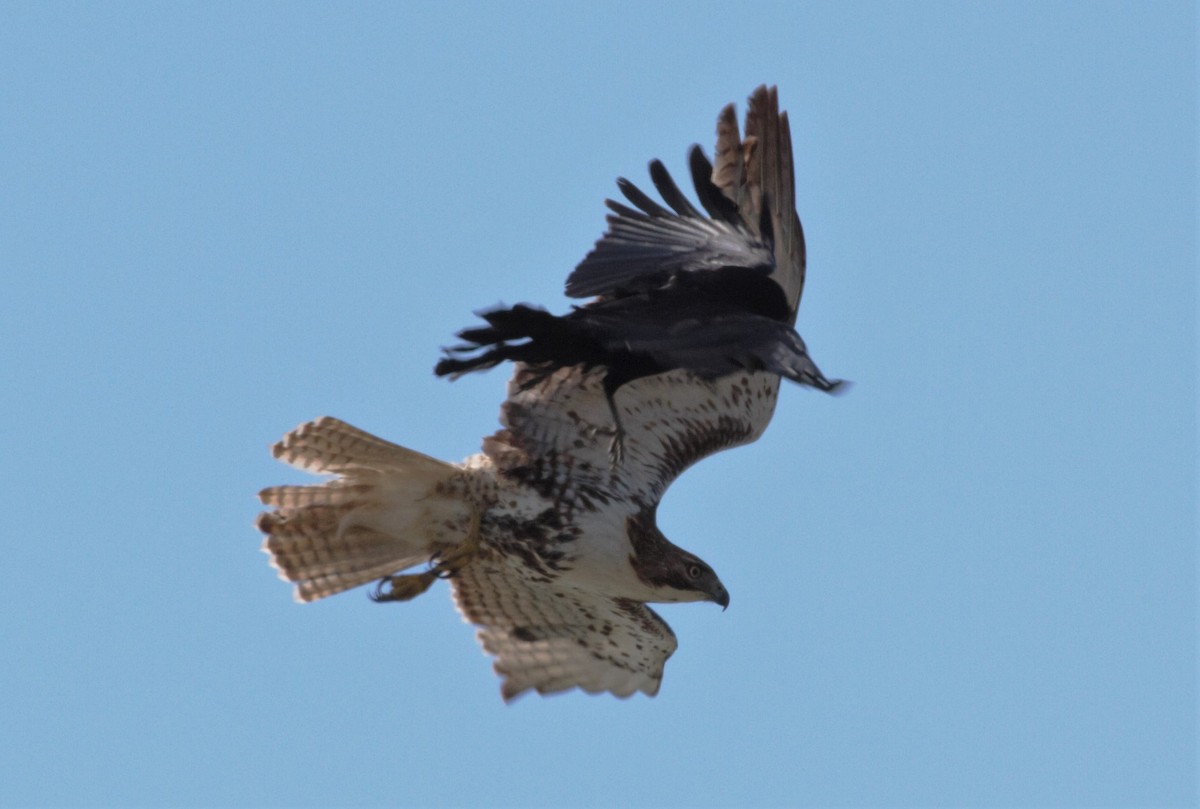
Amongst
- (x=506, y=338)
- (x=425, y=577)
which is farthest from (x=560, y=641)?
(x=506, y=338)

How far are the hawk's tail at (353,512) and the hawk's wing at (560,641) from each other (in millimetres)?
506

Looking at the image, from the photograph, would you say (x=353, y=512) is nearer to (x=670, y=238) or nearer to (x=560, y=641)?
(x=560, y=641)

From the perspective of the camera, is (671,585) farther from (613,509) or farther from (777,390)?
(777,390)

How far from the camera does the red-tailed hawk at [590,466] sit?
988 centimetres

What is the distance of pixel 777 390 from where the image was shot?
1155 centimetres

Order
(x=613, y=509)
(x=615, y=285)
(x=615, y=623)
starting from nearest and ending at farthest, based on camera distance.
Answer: (x=615, y=285) < (x=613, y=509) < (x=615, y=623)

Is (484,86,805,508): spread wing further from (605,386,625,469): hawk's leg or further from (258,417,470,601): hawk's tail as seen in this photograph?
(258,417,470,601): hawk's tail

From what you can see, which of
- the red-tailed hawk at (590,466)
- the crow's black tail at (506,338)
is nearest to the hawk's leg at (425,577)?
the red-tailed hawk at (590,466)

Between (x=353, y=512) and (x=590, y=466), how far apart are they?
A: 1413 mm

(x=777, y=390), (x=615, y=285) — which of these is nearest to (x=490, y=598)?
(x=777, y=390)

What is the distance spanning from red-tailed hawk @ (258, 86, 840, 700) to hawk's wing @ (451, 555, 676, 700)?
1 cm

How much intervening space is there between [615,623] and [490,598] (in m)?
0.74

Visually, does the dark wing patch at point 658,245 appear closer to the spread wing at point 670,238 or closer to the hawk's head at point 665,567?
the spread wing at point 670,238

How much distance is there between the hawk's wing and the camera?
11.9 m
